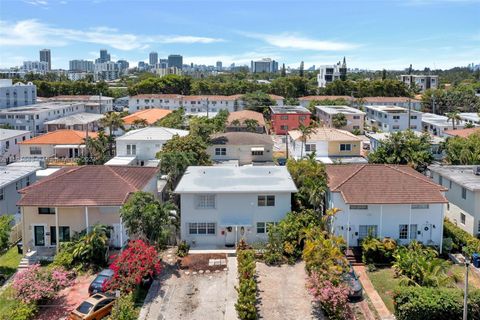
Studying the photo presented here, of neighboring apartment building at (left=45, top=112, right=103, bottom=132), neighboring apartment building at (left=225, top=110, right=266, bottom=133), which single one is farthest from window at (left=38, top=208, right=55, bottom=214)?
neighboring apartment building at (left=45, top=112, right=103, bottom=132)

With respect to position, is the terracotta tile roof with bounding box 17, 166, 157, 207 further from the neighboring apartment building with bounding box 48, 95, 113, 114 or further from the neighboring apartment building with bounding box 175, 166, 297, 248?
the neighboring apartment building with bounding box 48, 95, 113, 114

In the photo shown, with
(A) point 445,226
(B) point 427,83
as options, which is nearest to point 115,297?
(A) point 445,226

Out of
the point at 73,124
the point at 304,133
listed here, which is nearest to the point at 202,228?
the point at 304,133

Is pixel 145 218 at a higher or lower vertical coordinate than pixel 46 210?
higher

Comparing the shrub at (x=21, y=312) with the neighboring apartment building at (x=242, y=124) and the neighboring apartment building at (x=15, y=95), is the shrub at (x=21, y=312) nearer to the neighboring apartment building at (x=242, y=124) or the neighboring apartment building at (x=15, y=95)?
the neighboring apartment building at (x=242, y=124)

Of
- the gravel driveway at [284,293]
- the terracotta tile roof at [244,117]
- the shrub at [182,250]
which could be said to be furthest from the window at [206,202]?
the terracotta tile roof at [244,117]

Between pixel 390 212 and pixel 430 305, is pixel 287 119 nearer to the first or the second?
pixel 390 212

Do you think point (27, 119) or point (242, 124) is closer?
point (242, 124)

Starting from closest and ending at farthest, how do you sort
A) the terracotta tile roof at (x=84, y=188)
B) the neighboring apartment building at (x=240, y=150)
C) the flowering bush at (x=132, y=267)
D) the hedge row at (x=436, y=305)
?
the hedge row at (x=436, y=305) < the flowering bush at (x=132, y=267) < the terracotta tile roof at (x=84, y=188) < the neighboring apartment building at (x=240, y=150)

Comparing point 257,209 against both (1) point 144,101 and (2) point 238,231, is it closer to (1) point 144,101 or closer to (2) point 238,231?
(2) point 238,231
